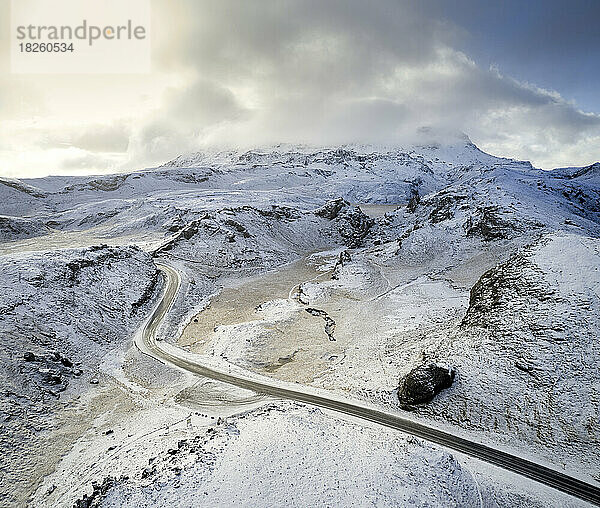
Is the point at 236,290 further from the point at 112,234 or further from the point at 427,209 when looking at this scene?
the point at 427,209

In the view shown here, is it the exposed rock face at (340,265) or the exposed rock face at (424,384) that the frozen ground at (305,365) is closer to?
the exposed rock face at (424,384)

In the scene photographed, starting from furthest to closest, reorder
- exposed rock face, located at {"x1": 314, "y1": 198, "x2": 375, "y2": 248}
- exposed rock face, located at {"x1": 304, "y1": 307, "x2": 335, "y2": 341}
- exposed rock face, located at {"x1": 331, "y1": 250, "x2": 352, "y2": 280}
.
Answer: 1. exposed rock face, located at {"x1": 314, "y1": 198, "x2": 375, "y2": 248}
2. exposed rock face, located at {"x1": 331, "y1": 250, "x2": 352, "y2": 280}
3. exposed rock face, located at {"x1": 304, "y1": 307, "x2": 335, "y2": 341}

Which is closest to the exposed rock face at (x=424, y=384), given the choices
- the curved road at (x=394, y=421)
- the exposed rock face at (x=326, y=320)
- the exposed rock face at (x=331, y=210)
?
the curved road at (x=394, y=421)

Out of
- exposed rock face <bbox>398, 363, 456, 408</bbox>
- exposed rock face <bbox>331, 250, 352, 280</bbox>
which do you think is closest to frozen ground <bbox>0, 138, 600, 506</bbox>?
exposed rock face <bbox>398, 363, 456, 408</bbox>

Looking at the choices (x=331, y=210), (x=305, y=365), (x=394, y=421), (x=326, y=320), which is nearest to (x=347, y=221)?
(x=331, y=210)

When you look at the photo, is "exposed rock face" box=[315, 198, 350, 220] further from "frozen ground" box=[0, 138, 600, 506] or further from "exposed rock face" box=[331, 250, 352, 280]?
"frozen ground" box=[0, 138, 600, 506]

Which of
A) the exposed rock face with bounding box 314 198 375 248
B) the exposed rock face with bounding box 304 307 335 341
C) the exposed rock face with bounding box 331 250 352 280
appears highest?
the exposed rock face with bounding box 314 198 375 248

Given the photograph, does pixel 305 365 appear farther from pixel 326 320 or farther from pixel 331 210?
pixel 331 210
